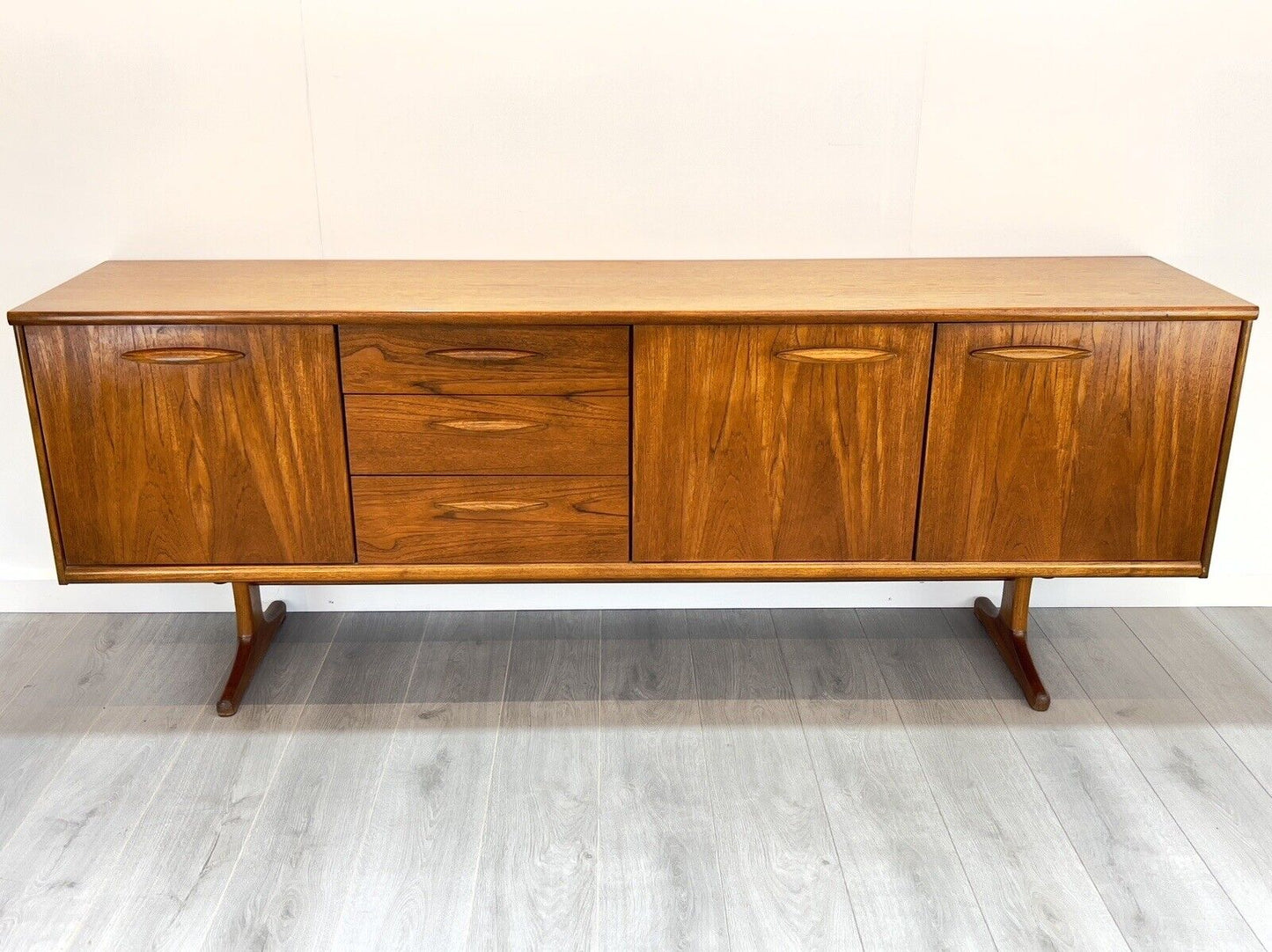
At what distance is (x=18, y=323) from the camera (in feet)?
6.08

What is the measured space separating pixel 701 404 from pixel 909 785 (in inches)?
28.7

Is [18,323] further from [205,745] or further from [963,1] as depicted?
[963,1]

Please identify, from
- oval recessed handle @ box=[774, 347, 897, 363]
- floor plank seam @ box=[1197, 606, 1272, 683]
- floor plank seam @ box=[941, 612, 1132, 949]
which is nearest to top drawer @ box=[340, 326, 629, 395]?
oval recessed handle @ box=[774, 347, 897, 363]

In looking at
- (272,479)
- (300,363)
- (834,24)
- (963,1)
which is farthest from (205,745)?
(963,1)

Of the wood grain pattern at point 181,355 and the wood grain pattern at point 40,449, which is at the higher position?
the wood grain pattern at point 181,355

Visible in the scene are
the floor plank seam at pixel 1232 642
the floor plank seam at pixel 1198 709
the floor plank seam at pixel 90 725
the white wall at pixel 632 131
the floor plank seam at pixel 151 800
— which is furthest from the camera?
the floor plank seam at pixel 1232 642

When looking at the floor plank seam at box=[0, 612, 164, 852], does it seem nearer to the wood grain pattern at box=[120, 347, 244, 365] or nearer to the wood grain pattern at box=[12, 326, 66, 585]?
the wood grain pattern at box=[12, 326, 66, 585]

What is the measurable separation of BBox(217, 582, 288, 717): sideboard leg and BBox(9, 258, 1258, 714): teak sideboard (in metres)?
0.22

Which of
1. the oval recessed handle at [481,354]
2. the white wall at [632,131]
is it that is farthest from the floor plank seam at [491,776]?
the white wall at [632,131]

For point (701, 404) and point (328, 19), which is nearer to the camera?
point (701, 404)

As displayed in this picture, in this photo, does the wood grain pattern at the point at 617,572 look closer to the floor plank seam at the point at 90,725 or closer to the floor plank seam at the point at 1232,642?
the floor plank seam at the point at 90,725

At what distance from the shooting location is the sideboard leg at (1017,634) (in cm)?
220

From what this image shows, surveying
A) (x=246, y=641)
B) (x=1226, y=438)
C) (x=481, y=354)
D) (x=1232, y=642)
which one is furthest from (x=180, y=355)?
(x=1232, y=642)

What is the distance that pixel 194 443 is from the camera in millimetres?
1952
